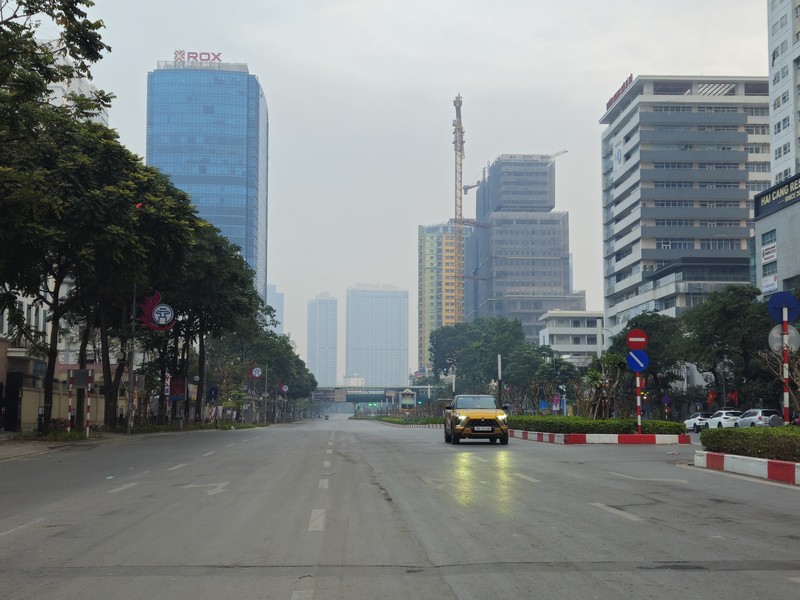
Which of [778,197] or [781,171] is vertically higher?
[781,171]

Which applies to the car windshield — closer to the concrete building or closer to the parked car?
the parked car

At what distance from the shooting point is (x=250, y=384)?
10712cm

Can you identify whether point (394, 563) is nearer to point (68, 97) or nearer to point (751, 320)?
point (68, 97)

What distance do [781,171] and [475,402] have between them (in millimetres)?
66123

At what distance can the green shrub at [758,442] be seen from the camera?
1520 cm

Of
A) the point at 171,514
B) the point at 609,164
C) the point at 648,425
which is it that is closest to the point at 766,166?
the point at 609,164

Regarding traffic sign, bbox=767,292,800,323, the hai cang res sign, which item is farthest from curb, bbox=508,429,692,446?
the hai cang res sign

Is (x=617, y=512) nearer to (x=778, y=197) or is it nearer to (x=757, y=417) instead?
(x=757, y=417)

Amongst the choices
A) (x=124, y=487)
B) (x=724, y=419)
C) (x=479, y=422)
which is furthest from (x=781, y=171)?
(x=124, y=487)

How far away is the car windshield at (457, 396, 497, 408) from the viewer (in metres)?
28.3

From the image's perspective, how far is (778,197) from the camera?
67688 mm

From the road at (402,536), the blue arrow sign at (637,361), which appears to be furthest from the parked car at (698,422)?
the road at (402,536)

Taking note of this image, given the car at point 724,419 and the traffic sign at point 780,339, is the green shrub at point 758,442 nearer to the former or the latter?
the traffic sign at point 780,339

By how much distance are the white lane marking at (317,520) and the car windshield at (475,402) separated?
58.9ft
